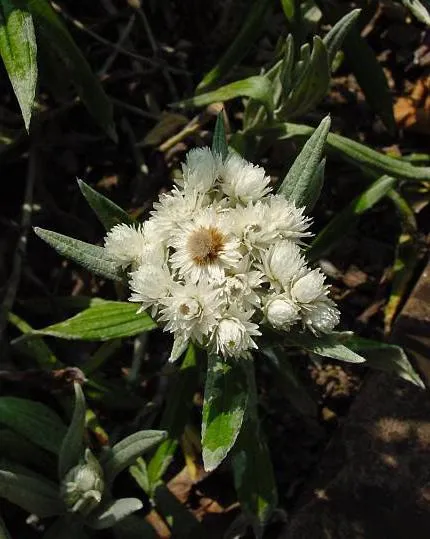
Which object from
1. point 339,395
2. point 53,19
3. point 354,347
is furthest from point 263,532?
point 53,19

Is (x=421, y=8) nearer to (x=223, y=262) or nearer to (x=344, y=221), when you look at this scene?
(x=344, y=221)

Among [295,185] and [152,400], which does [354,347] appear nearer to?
[295,185]

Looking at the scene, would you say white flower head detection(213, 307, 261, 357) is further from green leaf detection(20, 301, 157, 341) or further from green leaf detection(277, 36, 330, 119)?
green leaf detection(277, 36, 330, 119)

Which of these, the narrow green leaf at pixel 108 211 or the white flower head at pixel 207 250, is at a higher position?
the white flower head at pixel 207 250

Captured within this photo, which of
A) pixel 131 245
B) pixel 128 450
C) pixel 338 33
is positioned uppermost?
pixel 338 33

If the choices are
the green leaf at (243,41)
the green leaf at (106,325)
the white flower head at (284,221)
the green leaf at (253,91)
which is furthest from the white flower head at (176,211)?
the green leaf at (243,41)

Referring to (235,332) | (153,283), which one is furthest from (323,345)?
(153,283)

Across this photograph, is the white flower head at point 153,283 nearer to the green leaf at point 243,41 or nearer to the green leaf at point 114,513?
the green leaf at point 114,513
